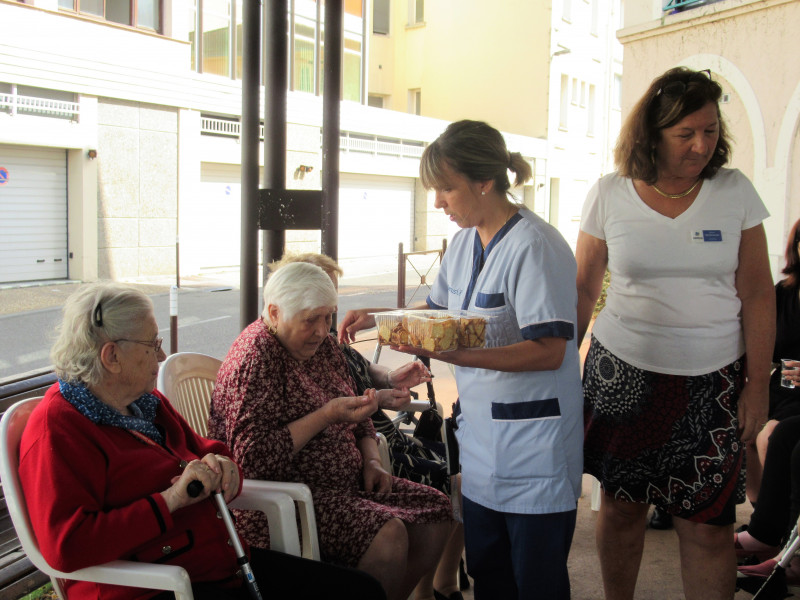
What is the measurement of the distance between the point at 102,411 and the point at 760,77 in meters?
7.22

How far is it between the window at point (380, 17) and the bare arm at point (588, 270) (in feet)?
107

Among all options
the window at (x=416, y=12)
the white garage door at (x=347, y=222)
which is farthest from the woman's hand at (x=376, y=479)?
the window at (x=416, y=12)

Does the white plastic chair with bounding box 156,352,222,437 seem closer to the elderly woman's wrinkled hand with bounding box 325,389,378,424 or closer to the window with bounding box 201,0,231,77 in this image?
the elderly woman's wrinkled hand with bounding box 325,389,378,424

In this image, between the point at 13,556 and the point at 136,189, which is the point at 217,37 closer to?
the point at 136,189

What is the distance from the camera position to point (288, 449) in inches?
93.1

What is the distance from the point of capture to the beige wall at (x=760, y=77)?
687 cm

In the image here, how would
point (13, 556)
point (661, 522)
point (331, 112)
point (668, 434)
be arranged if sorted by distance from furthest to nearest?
point (331, 112), point (661, 522), point (13, 556), point (668, 434)

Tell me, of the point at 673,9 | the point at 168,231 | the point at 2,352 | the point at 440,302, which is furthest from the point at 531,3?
the point at 440,302

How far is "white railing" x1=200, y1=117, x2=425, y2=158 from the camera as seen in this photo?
1891 centimetres

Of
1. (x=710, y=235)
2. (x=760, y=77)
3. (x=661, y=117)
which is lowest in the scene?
(x=710, y=235)

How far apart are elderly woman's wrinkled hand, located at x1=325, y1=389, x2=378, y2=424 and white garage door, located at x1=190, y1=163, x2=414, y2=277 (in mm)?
16168

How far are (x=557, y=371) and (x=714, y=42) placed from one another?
6860 mm

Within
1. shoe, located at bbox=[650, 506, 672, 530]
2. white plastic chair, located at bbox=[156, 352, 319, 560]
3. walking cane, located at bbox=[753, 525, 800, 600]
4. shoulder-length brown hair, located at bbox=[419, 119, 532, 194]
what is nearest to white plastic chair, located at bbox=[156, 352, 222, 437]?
white plastic chair, located at bbox=[156, 352, 319, 560]

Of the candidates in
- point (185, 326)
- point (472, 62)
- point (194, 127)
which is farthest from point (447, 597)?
point (472, 62)
